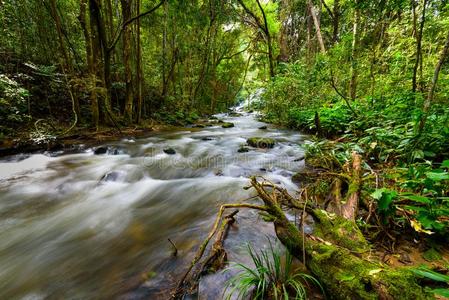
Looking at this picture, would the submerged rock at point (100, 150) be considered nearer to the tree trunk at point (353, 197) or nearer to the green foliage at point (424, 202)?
the tree trunk at point (353, 197)

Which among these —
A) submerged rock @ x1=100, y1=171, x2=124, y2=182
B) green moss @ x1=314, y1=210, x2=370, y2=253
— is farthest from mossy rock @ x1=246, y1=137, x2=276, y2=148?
green moss @ x1=314, y1=210, x2=370, y2=253

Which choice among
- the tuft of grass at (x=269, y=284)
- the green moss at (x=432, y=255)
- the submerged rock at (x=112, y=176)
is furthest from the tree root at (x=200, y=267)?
the submerged rock at (x=112, y=176)

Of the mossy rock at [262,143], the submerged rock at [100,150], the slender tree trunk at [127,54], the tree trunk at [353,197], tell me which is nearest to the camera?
the tree trunk at [353,197]

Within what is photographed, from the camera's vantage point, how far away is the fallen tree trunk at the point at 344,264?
1.22 metres

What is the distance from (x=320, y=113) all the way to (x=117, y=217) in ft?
19.0

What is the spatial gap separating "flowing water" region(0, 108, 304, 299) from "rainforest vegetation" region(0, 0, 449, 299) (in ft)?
0.97

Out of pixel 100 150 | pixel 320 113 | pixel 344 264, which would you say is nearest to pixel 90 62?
pixel 100 150

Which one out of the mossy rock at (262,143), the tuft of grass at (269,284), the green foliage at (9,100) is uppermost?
the green foliage at (9,100)

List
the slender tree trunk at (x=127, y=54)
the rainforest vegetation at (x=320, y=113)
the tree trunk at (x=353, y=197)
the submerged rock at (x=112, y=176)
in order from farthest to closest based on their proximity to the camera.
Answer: the slender tree trunk at (x=127, y=54), the submerged rock at (x=112, y=176), the tree trunk at (x=353, y=197), the rainforest vegetation at (x=320, y=113)

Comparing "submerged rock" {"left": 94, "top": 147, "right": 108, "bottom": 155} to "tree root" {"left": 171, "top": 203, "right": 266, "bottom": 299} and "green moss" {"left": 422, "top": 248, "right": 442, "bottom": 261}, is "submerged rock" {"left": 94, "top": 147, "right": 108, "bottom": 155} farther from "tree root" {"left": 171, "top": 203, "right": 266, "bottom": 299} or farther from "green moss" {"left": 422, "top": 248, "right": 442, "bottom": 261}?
"green moss" {"left": 422, "top": 248, "right": 442, "bottom": 261}

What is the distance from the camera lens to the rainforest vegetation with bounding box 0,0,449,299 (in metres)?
1.59

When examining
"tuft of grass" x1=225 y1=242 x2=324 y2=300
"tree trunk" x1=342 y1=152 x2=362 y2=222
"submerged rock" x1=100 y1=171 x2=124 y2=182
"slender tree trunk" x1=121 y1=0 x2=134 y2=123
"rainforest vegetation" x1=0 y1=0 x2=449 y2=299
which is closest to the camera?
"tuft of grass" x1=225 y1=242 x2=324 y2=300

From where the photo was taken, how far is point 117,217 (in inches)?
122

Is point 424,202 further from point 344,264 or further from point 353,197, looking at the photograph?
point 344,264
